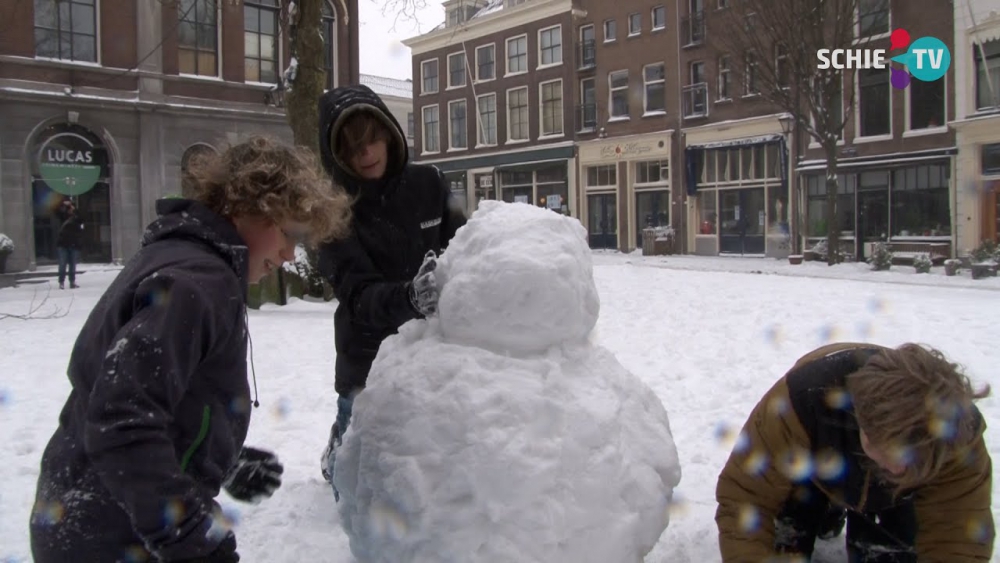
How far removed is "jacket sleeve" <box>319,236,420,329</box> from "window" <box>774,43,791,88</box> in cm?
1847

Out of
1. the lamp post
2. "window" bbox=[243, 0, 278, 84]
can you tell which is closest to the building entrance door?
the lamp post

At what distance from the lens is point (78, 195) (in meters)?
18.3

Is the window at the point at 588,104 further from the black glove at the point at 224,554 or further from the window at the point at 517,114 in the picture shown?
the black glove at the point at 224,554

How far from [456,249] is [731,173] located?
24.3 m

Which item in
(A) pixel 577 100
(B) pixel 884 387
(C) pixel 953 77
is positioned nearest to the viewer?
(B) pixel 884 387

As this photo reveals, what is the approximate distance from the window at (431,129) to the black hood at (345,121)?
33.7 m

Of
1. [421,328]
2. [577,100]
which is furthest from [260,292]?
[577,100]

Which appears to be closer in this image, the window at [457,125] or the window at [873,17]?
the window at [873,17]

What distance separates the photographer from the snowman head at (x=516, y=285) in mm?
2469

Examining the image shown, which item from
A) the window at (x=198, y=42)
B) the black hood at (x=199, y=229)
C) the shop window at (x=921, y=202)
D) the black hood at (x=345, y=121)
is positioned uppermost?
the window at (x=198, y=42)

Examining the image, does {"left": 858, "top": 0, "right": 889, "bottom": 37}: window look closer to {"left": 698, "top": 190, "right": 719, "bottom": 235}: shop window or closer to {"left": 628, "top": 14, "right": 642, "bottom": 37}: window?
{"left": 698, "top": 190, "right": 719, "bottom": 235}: shop window

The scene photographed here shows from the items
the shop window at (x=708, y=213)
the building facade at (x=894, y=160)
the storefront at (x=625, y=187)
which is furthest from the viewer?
the storefront at (x=625, y=187)

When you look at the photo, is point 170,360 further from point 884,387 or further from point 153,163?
point 153,163

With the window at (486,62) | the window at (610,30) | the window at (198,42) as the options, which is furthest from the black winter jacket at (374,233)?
the window at (486,62)
